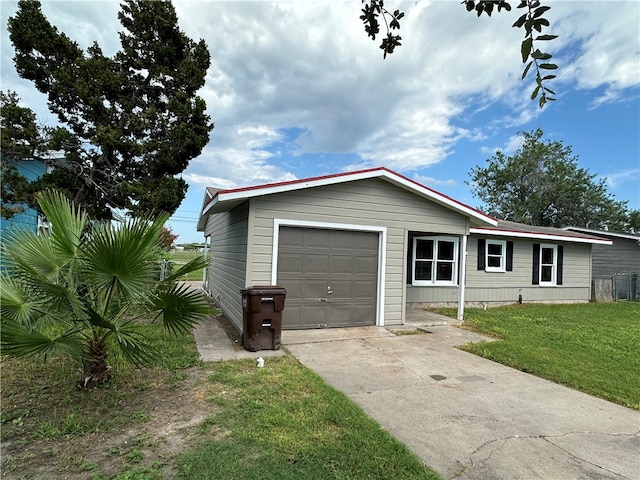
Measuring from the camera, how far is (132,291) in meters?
3.51

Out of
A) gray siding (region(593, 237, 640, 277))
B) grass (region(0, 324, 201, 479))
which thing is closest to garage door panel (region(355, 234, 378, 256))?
grass (region(0, 324, 201, 479))

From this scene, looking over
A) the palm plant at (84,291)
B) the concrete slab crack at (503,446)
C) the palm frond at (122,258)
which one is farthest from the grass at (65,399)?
the concrete slab crack at (503,446)

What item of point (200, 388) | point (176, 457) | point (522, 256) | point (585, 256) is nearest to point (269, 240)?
point (200, 388)

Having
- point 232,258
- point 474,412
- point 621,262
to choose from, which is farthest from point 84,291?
point 621,262

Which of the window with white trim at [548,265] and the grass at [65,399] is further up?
the window with white trim at [548,265]

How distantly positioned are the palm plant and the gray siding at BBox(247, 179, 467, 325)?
2.71m

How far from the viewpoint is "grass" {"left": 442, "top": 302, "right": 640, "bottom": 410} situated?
4.98m

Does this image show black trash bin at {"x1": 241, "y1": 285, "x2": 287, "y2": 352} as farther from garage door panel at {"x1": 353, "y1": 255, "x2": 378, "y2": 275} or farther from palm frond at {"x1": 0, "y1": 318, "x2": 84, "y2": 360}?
palm frond at {"x1": 0, "y1": 318, "x2": 84, "y2": 360}

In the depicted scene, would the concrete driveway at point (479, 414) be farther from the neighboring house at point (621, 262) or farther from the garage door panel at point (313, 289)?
the neighboring house at point (621, 262)

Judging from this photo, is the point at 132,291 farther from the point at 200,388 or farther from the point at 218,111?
the point at 218,111

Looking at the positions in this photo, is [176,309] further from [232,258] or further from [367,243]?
[367,243]

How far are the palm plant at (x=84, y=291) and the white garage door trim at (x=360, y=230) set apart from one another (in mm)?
2811

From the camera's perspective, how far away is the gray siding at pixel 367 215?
22.7 feet

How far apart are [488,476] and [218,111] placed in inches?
506
